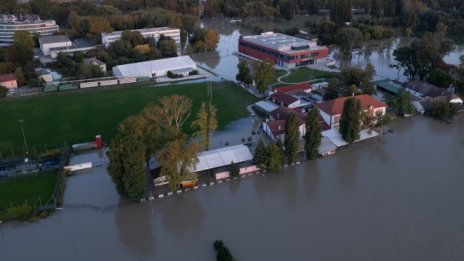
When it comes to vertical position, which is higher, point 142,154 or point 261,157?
point 142,154

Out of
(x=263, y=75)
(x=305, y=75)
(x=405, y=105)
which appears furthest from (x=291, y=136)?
(x=305, y=75)

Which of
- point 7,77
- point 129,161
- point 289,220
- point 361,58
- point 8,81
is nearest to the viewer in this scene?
point 129,161

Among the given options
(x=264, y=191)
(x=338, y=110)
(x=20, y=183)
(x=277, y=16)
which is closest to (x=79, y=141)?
(x=20, y=183)

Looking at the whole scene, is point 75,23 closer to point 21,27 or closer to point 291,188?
point 21,27

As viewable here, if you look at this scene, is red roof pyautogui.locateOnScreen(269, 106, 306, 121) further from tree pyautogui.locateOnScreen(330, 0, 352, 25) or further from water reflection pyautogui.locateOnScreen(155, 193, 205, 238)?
tree pyautogui.locateOnScreen(330, 0, 352, 25)

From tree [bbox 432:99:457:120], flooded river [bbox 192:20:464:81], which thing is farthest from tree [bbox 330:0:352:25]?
tree [bbox 432:99:457:120]

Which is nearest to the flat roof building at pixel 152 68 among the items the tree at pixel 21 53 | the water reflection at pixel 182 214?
the tree at pixel 21 53

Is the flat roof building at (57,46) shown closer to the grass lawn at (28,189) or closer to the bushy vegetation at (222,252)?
the grass lawn at (28,189)
